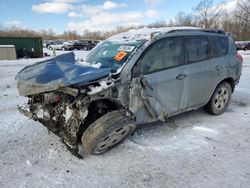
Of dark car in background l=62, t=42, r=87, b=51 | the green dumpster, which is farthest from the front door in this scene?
dark car in background l=62, t=42, r=87, b=51

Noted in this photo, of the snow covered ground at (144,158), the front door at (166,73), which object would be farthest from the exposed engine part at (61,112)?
the front door at (166,73)

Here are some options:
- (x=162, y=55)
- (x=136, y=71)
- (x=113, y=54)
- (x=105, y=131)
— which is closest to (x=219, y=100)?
(x=162, y=55)

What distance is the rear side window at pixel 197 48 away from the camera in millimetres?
4367

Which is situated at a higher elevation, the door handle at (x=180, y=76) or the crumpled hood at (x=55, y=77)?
the crumpled hood at (x=55, y=77)

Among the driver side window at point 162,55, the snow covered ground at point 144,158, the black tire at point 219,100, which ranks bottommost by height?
the snow covered ground at point 144,158

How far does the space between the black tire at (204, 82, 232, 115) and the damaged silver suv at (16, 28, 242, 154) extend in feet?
0.65

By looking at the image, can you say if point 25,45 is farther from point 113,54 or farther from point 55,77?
point 55,77

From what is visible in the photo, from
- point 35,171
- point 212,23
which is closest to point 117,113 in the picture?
point 35,171

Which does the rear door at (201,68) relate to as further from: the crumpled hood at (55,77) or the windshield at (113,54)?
the crumpled hood at (55,77)

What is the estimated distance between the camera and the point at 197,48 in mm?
4535

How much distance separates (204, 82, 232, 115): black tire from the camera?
5062mm

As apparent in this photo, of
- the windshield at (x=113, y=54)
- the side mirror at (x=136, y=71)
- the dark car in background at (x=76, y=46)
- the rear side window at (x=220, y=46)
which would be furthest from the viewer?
the dark car in background at (x=76, y=46)

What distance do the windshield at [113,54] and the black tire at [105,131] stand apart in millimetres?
687

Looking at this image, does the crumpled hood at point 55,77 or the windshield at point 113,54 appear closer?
the crumpled hood at point 55,77
